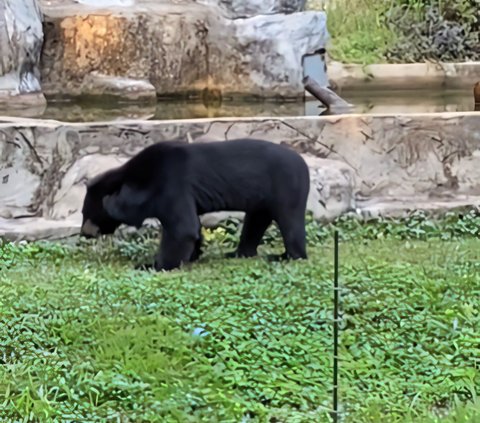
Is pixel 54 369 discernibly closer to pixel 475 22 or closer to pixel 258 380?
pixel 258 380

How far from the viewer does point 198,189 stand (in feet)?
18.0

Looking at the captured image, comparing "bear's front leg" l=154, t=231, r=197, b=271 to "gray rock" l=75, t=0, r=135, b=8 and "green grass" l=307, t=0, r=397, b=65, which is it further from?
"green grass" l=307, t=0, r=397, b=65

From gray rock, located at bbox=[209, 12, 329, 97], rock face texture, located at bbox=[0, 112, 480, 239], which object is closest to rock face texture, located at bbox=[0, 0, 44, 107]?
gray rock, located at bbox=[209, 12, 329, 97]

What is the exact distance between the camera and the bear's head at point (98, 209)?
18.8ft

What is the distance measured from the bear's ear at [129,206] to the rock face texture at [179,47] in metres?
5.86

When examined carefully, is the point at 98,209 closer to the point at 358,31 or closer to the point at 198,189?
the point at 198,189

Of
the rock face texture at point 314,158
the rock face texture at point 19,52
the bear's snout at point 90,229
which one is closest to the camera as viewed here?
the bear's snout at point 90,229

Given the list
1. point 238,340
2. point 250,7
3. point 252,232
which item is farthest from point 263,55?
point 238,340

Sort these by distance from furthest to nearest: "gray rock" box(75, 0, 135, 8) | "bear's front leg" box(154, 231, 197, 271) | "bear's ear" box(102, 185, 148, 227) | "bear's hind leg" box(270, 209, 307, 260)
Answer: "gray rock" box(75, 0, 135, 8)
"bear's hind leg" box(270, 209, 307, 260)
"bear's ear" box(102, 185, 148, 227)
"bear's front leg" box(154, 231, 197, 271)

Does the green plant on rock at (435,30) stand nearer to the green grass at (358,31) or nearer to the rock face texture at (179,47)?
the green grass at (358,31)

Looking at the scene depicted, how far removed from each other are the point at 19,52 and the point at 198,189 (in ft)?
Answer: 18.2

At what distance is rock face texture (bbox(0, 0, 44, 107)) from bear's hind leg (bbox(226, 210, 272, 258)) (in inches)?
196

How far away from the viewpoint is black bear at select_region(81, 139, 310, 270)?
5418 mm

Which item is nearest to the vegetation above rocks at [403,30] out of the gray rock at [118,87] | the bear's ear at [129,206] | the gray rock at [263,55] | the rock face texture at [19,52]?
the gray rock at [263,55]
